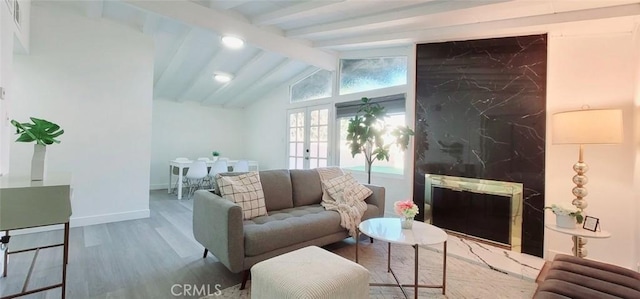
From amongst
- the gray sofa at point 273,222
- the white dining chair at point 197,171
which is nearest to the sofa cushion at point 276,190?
the gray sofa at point 273,222

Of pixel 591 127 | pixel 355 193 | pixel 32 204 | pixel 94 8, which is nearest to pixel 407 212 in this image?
pixel 355 193

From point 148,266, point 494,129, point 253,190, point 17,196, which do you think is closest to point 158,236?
point 148,266

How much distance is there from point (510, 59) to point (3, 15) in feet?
14.9

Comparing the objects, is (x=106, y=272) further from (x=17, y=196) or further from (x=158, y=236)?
(x=17, y=196)

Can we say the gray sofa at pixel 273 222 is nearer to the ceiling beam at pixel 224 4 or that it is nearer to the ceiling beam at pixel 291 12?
the ceiling beam at pixel 291 12

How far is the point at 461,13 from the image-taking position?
2805mm

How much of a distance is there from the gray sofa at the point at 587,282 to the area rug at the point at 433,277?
58cm

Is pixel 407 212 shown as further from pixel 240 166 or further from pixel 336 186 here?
pixel 240 166

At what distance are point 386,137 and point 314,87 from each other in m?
2.22

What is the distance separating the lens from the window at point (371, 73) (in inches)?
163

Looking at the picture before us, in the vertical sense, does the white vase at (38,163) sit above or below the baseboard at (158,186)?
above

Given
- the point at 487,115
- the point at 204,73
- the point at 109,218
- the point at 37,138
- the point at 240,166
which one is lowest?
the point at 109,218

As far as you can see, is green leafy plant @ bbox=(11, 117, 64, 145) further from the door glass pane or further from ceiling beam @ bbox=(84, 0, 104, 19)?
the door glass pane

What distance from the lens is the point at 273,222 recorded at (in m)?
2.44
